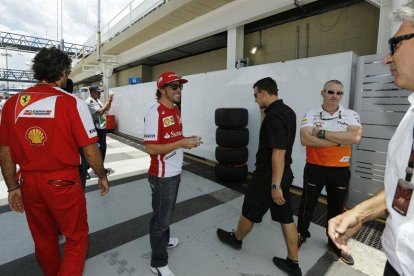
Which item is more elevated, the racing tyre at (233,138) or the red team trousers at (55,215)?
the racing tyre at (233,138)

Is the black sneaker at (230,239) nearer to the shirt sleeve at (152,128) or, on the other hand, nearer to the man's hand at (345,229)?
the shirt sleeve at (152,128)

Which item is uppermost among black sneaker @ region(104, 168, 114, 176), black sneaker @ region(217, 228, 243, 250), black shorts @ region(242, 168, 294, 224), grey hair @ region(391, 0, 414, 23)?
grey hair @ region(391, 0, 414, 23)

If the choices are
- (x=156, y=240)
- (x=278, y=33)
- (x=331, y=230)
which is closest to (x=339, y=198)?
(x=331, y=230)

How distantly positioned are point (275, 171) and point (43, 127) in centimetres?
178

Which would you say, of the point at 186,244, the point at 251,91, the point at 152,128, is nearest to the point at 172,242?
the point at 186,244

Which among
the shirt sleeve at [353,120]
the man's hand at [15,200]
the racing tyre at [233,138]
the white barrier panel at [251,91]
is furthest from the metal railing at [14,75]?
the shirt sleeve at [353,120]

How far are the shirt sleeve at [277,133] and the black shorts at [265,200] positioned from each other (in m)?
0.32

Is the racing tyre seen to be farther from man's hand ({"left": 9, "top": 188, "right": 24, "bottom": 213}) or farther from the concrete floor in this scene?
man's hand ({"left": 9, "top": 188, "right": 24, "bottom": 213})

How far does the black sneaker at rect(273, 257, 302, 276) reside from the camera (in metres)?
2.20

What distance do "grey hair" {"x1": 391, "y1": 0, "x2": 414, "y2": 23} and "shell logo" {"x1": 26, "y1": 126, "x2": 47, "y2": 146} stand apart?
2000 millimetres

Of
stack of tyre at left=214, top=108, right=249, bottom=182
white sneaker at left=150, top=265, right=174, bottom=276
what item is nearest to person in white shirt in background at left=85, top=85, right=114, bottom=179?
stack of tyre at left=214, top=108, right=249, bottom=182

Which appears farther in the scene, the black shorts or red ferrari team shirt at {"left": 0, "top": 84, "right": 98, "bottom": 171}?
the black shorts

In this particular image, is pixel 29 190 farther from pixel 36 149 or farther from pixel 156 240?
pixel 156 240

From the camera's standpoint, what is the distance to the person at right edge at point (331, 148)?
2.41 meters
